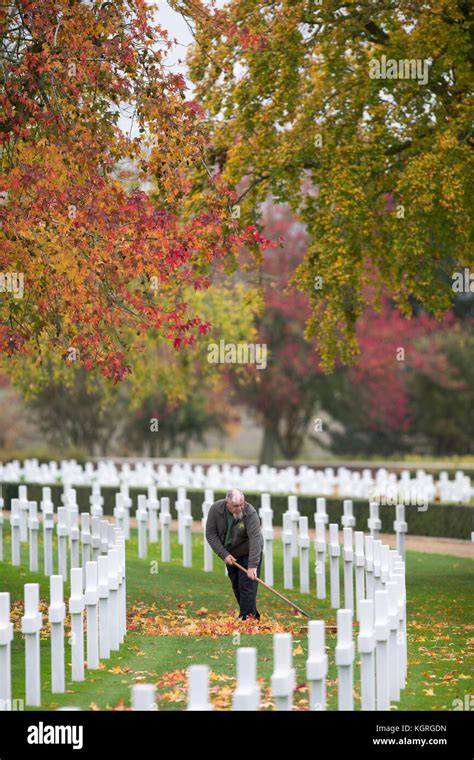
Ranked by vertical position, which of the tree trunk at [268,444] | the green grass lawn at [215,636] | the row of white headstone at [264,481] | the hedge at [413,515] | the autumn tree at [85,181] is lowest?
the green grass lawn at [215,636]

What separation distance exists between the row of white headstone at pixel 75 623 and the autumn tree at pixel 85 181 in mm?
2174

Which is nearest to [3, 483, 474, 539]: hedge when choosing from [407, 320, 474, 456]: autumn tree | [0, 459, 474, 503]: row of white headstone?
[0, 459, 474, 503]: row of white headstone

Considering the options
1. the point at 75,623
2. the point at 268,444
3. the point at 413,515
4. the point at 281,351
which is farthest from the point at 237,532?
the point at 268,444

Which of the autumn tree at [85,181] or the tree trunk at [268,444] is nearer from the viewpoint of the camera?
the autumn tree at [85,181]

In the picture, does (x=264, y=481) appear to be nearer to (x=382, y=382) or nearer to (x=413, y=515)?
(x=413, y=515)

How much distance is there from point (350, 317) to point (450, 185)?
2702 mm

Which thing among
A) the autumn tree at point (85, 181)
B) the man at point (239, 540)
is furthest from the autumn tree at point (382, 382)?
the autumn tree at point (85, 181)

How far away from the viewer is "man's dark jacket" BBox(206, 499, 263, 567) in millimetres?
12258

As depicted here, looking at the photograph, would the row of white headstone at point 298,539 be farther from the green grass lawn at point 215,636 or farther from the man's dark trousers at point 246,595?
the man's dark trousers at point 246,595

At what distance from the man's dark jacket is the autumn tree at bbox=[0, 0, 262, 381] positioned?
187cm

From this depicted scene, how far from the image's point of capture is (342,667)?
7.86 metres

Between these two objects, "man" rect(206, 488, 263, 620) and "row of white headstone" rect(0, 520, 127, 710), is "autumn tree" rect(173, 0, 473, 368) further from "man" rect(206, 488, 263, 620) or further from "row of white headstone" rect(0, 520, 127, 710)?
"row of white headstone" rect(0, 520, 127, 710)

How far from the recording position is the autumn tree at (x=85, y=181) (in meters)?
10.9

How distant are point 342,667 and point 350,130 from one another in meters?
9.19
